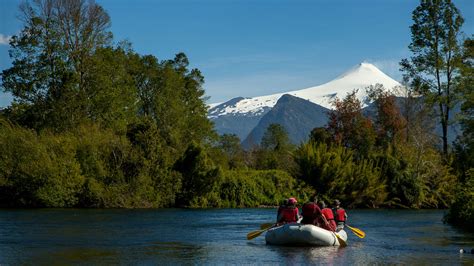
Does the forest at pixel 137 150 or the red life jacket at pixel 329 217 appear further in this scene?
the forest at pixel 137 150

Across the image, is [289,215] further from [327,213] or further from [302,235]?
[302,235]

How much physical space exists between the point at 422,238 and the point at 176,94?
4383 centimetres

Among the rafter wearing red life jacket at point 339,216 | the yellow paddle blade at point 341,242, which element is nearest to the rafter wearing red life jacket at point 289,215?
the yellow paddle blade at point 341,242

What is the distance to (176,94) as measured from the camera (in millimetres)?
73625

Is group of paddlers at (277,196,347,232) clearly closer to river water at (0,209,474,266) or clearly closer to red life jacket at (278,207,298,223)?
red life jacket at (278,207,298,223)

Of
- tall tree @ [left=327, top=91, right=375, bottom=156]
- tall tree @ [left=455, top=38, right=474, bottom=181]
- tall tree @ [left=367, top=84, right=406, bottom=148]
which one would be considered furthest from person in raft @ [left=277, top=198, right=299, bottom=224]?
tall tree @ [left=367, top=84, right=406, bottom=148]

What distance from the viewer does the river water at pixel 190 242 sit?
81.7ft

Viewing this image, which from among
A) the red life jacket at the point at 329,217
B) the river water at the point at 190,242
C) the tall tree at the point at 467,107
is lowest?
the river water at the point at 190,242

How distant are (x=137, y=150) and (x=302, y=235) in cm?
3078

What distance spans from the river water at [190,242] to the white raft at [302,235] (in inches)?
16.2

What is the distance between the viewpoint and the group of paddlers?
2917cm

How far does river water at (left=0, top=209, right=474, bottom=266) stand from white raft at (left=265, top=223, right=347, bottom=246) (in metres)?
0.41

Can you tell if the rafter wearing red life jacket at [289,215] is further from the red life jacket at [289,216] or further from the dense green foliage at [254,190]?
the dense green foliage at [254,190]

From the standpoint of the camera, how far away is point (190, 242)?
3097 centimetres
